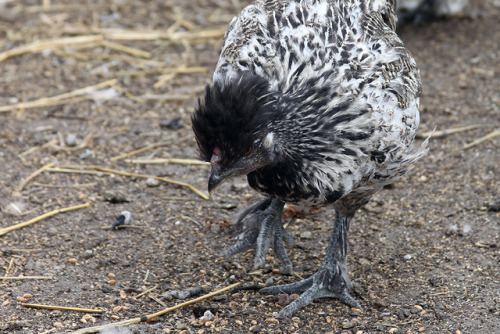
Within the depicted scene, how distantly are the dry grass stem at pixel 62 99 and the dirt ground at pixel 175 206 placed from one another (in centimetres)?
2

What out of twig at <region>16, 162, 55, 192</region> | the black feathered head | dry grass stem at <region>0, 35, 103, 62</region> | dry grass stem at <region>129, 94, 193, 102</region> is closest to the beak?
the black feathered head

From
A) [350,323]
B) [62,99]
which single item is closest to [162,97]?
[62,99]

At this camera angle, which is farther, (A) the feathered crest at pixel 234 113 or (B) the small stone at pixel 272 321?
(B) the small stone at pixel 272 321

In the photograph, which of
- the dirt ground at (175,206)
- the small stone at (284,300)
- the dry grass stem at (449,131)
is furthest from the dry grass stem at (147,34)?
the small stone at (284,300)

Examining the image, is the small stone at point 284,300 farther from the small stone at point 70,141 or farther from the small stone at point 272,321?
the small stone at point 70,141

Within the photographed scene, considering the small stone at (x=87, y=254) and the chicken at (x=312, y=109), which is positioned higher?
the chicken at (x=312, y=109)

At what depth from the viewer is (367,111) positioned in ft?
12.0

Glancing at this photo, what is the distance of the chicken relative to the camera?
11.3 ft

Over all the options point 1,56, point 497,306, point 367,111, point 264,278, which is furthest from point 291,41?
point 1,56

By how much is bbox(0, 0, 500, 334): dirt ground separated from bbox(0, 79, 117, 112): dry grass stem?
2 cm

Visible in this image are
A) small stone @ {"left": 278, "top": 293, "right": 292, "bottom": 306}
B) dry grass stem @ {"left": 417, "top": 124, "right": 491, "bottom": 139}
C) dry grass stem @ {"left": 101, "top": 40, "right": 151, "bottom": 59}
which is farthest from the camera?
dry grass stem @ {"left": 101, "top": 40, "right": 151, "bottom": 59}

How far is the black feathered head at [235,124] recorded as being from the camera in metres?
3.38

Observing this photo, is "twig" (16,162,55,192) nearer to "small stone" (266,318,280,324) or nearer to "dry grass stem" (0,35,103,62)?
"dry grass stem" (0,35,103,62)

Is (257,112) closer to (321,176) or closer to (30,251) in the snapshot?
(321,176)
